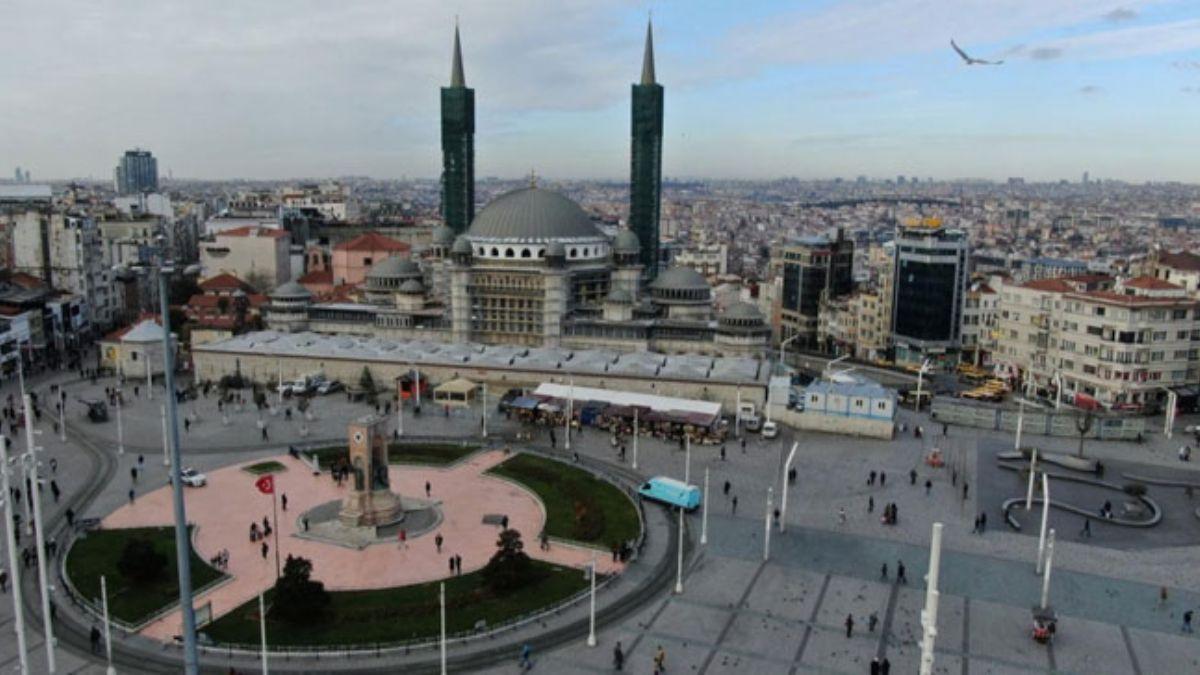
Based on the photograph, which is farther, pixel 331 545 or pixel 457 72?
pixel 457 72

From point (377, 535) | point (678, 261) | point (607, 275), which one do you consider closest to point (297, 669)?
point (377, 535)

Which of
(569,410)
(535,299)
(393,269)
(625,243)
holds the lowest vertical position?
(569,410)

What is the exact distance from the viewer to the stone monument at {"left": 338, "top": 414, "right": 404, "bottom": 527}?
33.5 meters

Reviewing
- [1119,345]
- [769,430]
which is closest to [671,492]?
[769,430]

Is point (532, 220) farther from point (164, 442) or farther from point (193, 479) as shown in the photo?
point (193, 479)

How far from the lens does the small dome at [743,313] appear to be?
60031 millimetres

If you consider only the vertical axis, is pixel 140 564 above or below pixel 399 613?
above

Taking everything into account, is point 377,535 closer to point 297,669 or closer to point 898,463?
point 297,669

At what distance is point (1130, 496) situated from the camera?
39.2 m

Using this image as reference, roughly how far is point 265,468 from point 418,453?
683 centimetres

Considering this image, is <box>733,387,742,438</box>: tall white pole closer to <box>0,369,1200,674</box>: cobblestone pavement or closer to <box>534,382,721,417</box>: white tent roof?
<box>534,382,721,417</box>: white tent roof

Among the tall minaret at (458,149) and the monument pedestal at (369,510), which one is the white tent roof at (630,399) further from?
the tall minaret at (458,149)

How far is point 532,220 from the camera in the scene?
68.6 metres

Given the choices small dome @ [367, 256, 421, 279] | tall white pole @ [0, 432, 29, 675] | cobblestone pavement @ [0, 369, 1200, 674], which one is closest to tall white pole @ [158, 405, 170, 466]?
cobblestone pavement @ [0, 369, 1200, 674]
